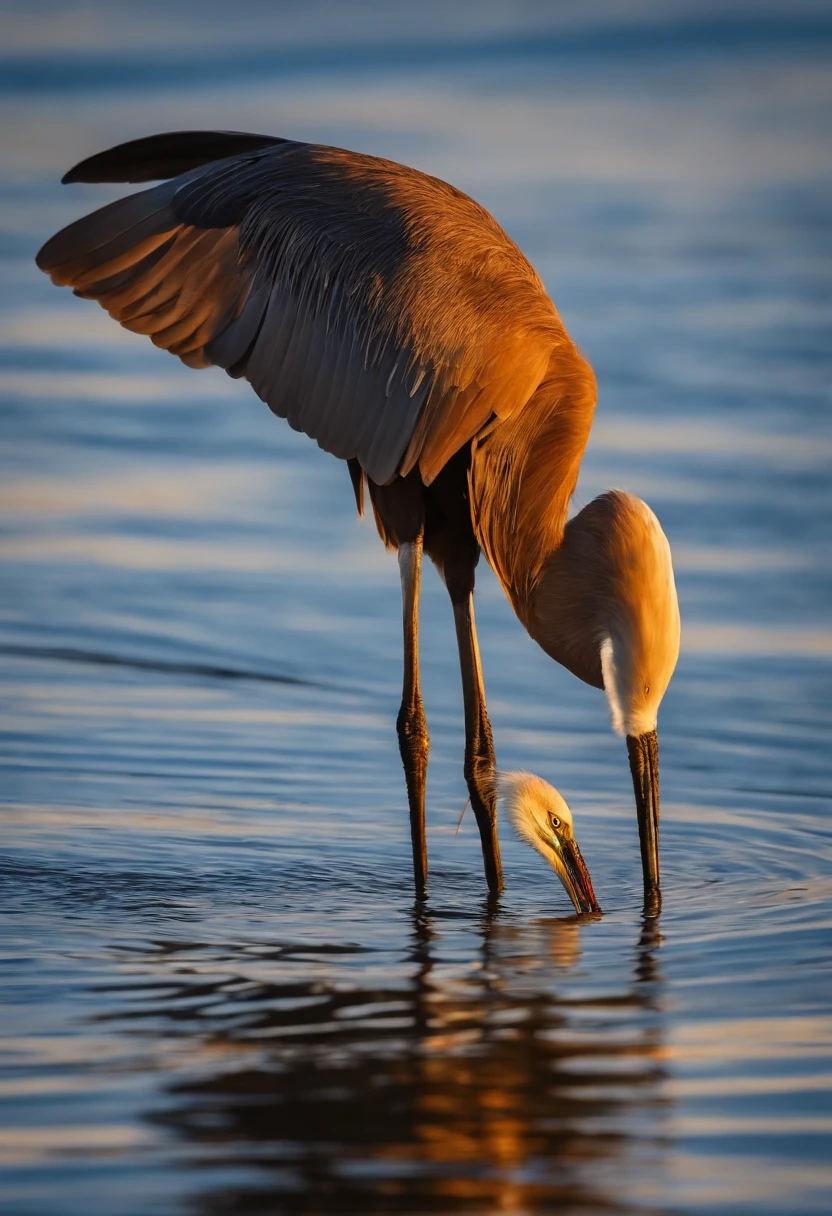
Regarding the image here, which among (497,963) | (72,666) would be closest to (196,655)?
(72,666)

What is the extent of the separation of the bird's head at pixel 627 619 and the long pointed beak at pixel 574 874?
7.1 inches

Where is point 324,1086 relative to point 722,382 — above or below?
below

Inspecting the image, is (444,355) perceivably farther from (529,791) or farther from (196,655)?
(196,655)

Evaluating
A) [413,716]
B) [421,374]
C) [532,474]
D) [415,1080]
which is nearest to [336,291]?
[421,374]

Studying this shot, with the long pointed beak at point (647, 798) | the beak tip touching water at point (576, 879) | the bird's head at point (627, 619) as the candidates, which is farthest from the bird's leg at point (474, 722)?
the long pointed beak at point (647, 798)

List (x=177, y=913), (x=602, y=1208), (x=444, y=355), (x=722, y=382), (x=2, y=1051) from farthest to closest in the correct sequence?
(x=722, y=382)
(x=444, y=355)
(x=177, y=913)
(x=2, y=1051)
(x=602, y=1208)

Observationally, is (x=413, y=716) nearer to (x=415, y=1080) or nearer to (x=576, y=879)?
(x=576, y=879)

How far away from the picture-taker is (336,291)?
6586 mm

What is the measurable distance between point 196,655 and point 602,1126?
→ 20.1 ft

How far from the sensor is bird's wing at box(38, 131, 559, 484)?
629 centimetres

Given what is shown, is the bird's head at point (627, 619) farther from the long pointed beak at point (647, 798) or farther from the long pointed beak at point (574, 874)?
the long pointed beak at point (574, 874)

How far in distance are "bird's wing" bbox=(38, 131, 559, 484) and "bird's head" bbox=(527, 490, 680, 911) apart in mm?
520

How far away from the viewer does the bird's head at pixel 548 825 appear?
6.06 m

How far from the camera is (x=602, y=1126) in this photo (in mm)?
3859
